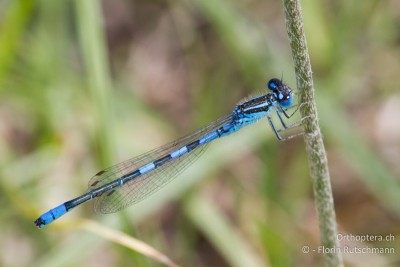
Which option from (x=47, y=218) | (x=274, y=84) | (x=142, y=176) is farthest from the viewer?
(x=142, y=176)

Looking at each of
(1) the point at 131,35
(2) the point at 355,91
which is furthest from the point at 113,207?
(1) the point at 131,35

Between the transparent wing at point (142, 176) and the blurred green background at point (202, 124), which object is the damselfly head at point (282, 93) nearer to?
the transparent wing at point (142, 176)

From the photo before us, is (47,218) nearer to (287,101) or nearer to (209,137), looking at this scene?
(209,137)

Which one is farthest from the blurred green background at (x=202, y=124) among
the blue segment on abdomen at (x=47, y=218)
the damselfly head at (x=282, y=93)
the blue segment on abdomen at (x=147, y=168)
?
the damselfly head at (x=282, y=93)

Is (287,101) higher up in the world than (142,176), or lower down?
higher up

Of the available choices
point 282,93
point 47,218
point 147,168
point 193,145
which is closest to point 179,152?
point 193,145

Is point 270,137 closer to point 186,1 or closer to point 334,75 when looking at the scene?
point 334,75
